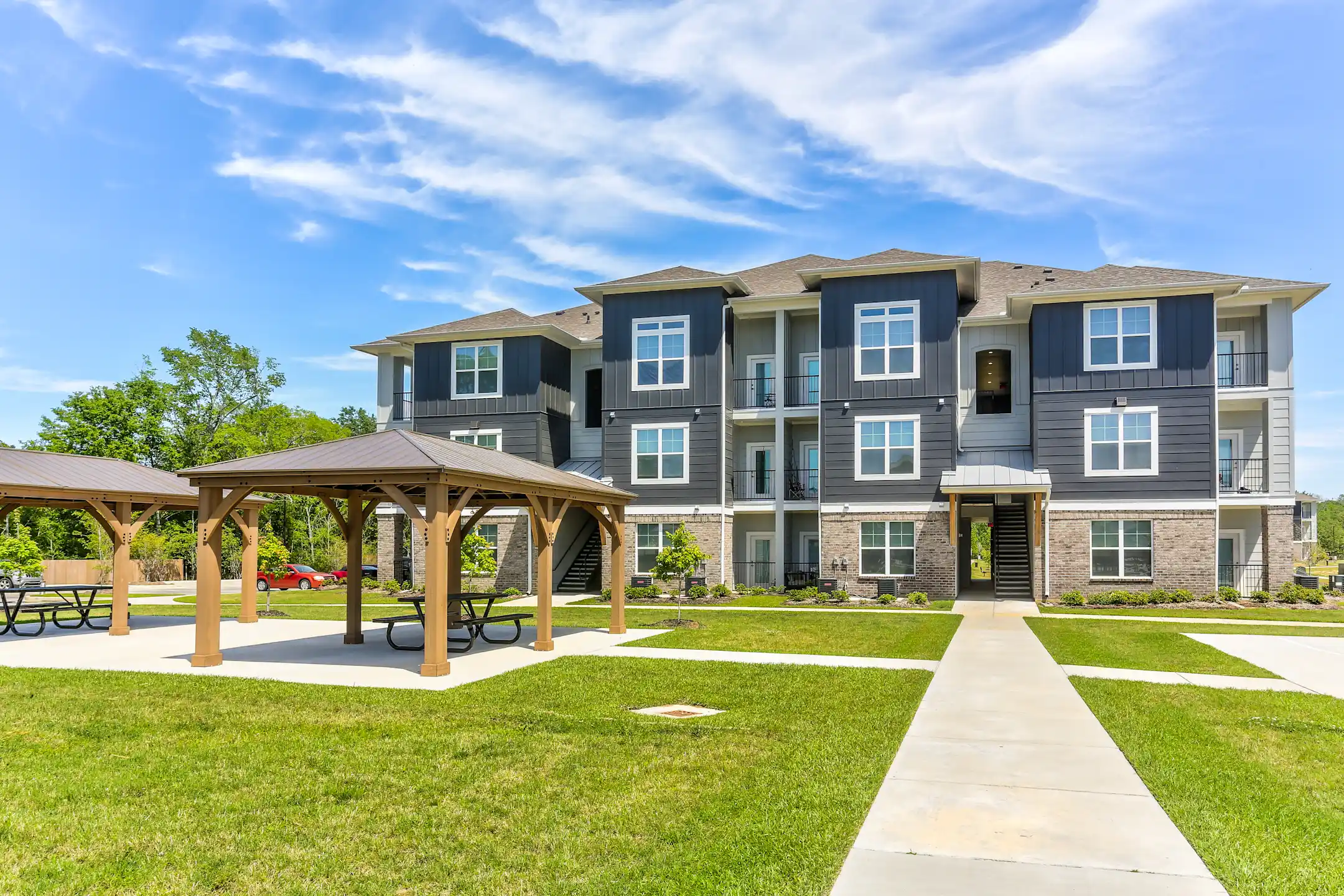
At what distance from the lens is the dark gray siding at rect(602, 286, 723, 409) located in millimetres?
27562

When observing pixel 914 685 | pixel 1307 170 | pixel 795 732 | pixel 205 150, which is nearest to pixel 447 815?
pixel 795 732

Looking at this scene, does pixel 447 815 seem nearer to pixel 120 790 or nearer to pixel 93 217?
pixel 120 790

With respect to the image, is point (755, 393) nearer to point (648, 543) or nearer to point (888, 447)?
point (888, 447)

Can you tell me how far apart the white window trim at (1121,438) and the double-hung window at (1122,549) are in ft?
4.18

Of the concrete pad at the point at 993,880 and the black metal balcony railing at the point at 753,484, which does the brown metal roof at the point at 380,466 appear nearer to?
the concrete pad at the point at 993,880

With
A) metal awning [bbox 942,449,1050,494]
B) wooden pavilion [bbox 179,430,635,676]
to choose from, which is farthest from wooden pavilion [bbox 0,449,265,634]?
metal awning [bbox 942,449,1050,494]

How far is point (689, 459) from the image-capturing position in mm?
27750

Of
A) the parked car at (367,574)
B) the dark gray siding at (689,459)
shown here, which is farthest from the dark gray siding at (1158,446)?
the parked car at (367,574)

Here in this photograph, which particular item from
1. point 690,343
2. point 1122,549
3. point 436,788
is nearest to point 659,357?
point 690,343

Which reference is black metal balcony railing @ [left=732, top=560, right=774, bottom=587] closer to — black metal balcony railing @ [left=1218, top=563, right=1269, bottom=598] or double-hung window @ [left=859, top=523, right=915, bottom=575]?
double-hung window @ [left=859, top=523, right=915, bottom=575]

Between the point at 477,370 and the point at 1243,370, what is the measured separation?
22.4 metres

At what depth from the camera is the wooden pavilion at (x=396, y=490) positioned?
Result: 1202cm

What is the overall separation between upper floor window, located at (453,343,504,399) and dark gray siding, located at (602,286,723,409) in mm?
3592

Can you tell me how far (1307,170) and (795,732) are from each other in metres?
18.1
